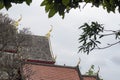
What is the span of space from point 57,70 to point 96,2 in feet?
94.4

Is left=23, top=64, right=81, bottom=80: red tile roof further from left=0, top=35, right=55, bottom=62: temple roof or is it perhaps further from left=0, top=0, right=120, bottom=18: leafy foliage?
left=0, top=0, right=120, bottom=18: leafy foliage

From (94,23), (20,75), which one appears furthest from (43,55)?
(94,23)

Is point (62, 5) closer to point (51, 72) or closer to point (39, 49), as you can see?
point (51, 72)

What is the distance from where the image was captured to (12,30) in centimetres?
3450

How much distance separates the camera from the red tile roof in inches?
1197

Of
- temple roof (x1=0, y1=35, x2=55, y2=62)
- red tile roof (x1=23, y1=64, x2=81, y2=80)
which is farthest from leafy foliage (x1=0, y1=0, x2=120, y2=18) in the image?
temple roof (x1=0, y1=35, x2=55, y2=62)

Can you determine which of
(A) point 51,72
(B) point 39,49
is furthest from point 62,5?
(B) point 39,49

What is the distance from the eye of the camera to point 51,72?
3198cm

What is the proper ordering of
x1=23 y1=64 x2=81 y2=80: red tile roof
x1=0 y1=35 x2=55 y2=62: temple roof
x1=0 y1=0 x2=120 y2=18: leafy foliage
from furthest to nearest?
x1=0 y1=35 x2=55 y2=62: temple roof, x1=23 y1=64 x2=81 y2=80: red tile roof, x1=0 y1=0 x2=120 y2=18: leafy foliage

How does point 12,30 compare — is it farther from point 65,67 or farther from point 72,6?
point 72,6

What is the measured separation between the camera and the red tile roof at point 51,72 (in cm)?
→ 3040

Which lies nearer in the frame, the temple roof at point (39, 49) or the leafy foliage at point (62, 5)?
the leafy foliage at point (62, 5)

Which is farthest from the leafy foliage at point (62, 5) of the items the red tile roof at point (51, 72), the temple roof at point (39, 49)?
the temple roof at point (39, 49)

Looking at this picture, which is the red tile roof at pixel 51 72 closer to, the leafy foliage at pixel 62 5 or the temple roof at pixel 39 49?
the temple roof at pixel 39 49
